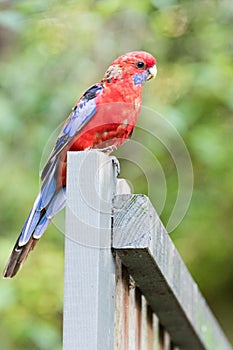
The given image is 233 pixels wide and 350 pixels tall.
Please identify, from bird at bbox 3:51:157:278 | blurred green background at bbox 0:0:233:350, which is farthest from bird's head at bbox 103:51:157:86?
blurred green background at bbox 0:0:233:350

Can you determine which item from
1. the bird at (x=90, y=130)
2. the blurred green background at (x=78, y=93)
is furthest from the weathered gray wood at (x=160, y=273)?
the blurred green background at (x=78, y=93)

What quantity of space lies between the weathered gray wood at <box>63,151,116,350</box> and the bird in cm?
31

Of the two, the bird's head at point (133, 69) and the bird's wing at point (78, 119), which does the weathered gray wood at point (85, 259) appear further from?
the bird's head at point (133, 69)

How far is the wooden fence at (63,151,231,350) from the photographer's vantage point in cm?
116

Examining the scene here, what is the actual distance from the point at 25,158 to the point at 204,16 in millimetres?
908

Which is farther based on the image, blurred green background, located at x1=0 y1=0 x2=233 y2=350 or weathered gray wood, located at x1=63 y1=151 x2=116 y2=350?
blurred green background, located at x1=0 y1=0 x2=233 y2=350

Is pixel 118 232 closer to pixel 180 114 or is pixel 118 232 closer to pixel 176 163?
pixel 180 114

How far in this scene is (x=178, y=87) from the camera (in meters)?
3.18

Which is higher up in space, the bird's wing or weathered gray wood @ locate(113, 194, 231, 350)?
the bird's wing

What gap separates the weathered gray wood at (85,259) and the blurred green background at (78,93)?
5.06 feet

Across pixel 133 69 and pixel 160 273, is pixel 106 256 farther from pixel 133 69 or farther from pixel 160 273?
pixel 133 69

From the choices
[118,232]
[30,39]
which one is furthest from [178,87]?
[118,232]

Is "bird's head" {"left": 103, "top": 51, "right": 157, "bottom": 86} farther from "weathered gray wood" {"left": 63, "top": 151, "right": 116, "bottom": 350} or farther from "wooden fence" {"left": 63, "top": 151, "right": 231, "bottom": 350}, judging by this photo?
"weathered gray wood" {"left": 63, "top": 151, "right": 116, "bottom": 350}

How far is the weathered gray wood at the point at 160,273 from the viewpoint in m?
1.25
